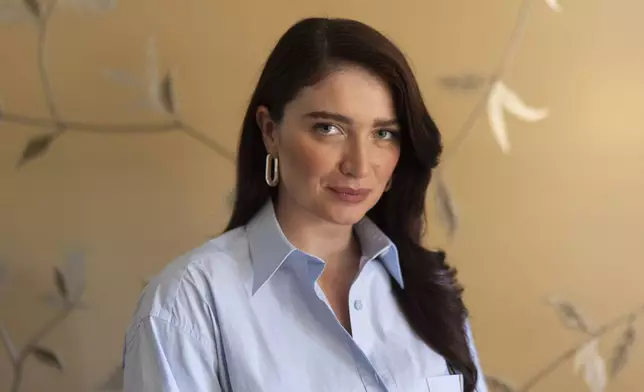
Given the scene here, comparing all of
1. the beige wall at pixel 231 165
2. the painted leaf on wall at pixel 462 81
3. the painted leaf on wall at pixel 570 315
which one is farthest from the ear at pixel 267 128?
the painted leaf on wall at pixel 570 315

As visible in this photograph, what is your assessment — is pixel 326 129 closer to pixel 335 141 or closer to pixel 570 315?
pixel 335 141

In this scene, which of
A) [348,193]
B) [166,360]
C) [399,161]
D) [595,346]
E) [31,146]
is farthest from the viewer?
[595,346]

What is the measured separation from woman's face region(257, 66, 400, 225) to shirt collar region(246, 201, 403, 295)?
2.2 inches

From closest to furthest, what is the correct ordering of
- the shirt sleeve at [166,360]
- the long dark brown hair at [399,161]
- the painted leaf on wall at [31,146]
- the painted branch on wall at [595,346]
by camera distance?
the shirt sleeve at [166,360]
the long dark brown hair at [399,161]
the painted leaf on wall at [31,146]
the painted branch on wall at [595,346]

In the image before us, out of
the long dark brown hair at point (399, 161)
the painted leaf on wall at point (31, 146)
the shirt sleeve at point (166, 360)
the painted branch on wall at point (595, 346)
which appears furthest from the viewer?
the painted branch on wall at point (595, 346)

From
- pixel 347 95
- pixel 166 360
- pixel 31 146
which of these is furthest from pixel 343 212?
pixel 31 146

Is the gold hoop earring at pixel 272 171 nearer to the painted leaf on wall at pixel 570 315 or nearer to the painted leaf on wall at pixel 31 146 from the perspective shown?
the painted leaf on wall at pixel 31 146

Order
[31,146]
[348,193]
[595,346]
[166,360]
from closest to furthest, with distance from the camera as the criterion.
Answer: [166,360] → [348,193] → [31,146] → [595,346]

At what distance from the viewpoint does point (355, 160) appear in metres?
0.84

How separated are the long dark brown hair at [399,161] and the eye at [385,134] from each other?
2cm

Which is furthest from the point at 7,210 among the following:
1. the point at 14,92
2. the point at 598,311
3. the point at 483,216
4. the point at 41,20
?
the point at 598,311

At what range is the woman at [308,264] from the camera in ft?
2.58

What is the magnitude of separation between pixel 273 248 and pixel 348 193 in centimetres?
13

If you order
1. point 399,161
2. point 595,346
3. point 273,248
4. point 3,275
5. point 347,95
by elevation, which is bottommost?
point 595,346
